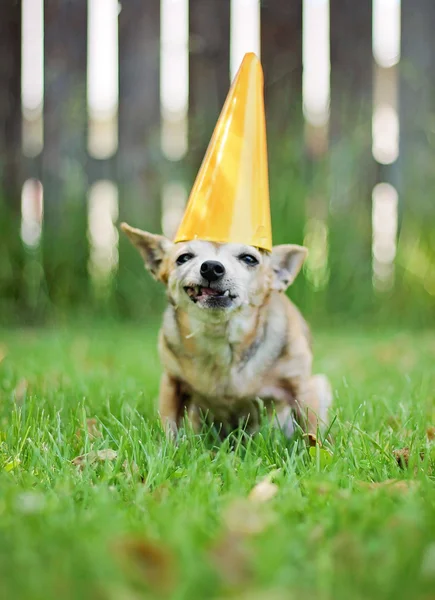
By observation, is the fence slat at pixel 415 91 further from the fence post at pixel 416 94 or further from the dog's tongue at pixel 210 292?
the dog's tongue at pixel 210 292

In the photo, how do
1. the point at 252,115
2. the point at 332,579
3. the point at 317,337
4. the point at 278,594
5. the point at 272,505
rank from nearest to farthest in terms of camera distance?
the point at 278,594 → the point at 332,579 → the point at 272,505 → the point at 252,115 → the point at 317,337

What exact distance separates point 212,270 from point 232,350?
0.90ft

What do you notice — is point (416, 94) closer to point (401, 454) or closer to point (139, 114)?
point (139, 114)

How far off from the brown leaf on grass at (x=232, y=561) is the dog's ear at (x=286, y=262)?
1344 mm

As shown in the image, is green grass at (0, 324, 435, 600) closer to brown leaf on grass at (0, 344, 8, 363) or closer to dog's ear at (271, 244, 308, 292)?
dog's ear at (271, 244, 308, 292)

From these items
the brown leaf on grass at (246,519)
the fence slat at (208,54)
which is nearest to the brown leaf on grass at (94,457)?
the brown leaf on grass at (246,519)

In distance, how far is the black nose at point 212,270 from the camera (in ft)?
6.87

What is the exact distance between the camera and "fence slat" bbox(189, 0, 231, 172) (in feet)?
17.1

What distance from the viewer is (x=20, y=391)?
2703mm

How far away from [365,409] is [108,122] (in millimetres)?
3527

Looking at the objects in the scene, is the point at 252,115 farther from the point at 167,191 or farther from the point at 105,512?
the point at 167,191

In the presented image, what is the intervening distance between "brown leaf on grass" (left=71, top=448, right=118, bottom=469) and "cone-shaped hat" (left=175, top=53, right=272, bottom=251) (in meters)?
0.67

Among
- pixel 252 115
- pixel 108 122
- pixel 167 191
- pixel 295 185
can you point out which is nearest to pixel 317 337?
pixel 295 185

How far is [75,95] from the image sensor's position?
5.16m
